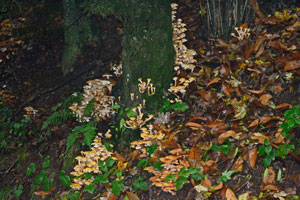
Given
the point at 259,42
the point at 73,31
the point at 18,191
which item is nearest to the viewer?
the point at 259,42

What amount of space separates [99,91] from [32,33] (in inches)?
197

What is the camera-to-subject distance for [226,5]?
500cm

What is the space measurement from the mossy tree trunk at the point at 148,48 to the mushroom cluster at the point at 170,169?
96 cm

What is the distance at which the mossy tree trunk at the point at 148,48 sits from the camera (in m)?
4.51

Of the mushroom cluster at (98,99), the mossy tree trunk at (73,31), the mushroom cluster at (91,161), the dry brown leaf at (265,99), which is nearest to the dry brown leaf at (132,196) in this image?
the mushroom cluster at (91,161)

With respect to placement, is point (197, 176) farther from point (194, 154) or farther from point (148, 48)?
point (148, 48)

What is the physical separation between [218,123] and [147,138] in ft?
3.08

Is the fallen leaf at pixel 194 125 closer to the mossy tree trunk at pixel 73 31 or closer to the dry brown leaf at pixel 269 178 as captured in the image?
the dry brown leaf at pixel 269 178

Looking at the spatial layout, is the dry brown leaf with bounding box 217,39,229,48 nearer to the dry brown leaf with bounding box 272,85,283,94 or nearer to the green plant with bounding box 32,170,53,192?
the dry brown leaf with bounding box 272,85,283,94

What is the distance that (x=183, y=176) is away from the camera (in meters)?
3.47

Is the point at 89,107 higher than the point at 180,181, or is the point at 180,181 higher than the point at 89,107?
the point at 89,107

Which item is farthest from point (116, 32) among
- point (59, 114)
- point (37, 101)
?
point (59, 114)

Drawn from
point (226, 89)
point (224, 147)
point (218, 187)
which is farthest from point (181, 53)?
point (218, 187)

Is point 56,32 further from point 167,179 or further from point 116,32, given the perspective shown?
point 167,179
